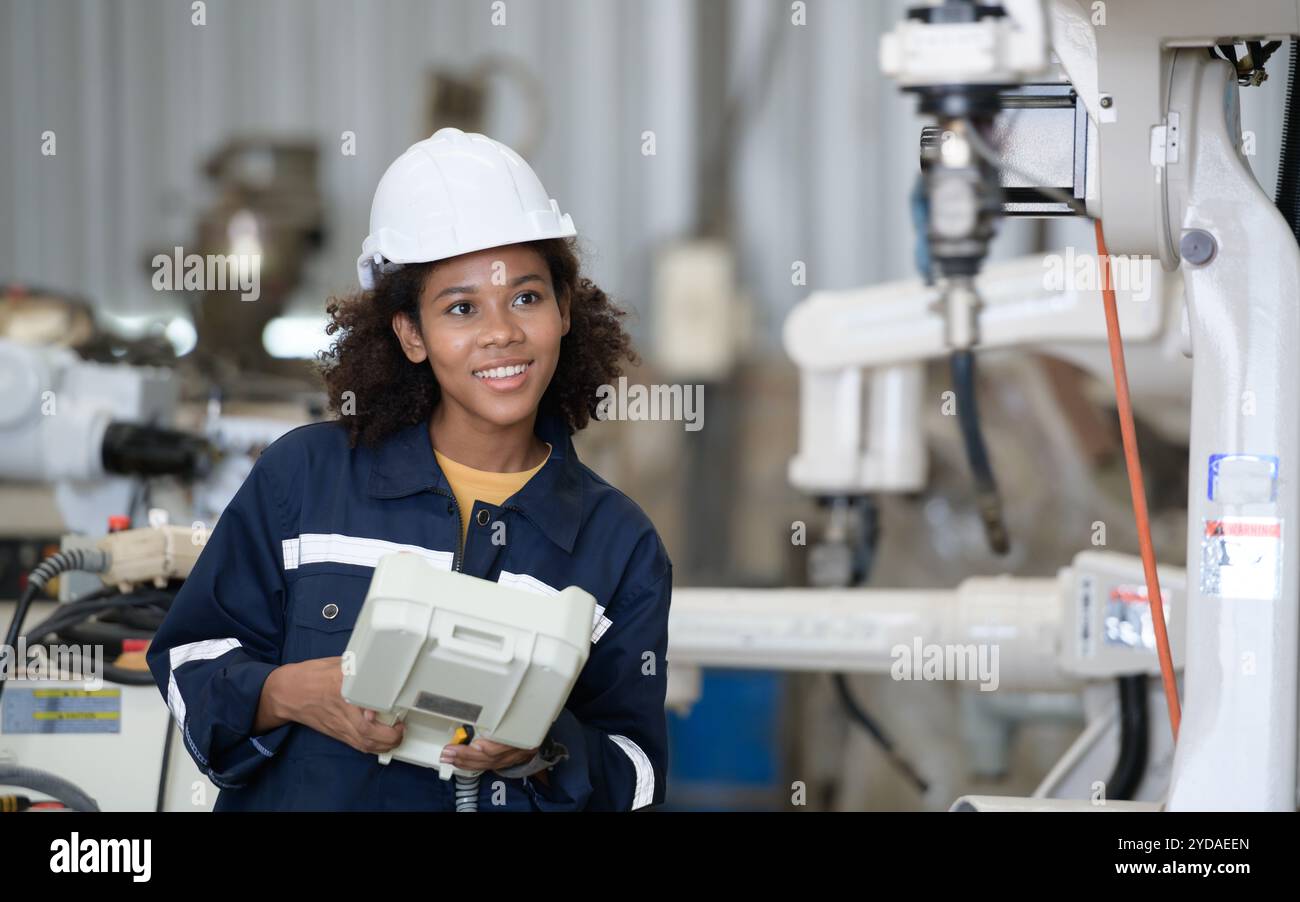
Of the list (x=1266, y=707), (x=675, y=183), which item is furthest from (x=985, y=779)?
(x=1266, y=707)

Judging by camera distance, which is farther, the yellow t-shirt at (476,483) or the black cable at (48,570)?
the black cable at (48,570)

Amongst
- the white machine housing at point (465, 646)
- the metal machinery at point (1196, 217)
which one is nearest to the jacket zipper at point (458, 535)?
the white machine housing at point (465, 646)

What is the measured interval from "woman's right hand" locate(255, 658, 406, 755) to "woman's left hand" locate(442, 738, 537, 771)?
6 centimetres

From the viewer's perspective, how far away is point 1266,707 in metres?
1.39

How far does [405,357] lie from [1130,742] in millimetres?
1337

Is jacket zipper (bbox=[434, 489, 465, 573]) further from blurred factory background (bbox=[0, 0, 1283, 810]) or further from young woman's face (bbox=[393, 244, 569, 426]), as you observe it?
blurred factory background (bbox=[0, 0, 1283, 810])

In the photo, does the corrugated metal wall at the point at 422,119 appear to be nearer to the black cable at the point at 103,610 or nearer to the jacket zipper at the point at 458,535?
the black cable at the point at 103,610

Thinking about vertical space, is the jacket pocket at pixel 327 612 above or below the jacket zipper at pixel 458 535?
below

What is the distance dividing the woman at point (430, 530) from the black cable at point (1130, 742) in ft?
3.18

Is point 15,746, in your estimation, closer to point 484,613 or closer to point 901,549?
point 484,613

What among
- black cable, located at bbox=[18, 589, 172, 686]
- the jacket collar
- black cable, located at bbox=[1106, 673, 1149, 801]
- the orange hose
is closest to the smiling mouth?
the jacket collar

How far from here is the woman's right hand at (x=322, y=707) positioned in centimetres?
132

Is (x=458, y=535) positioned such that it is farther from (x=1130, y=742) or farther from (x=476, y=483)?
(x=1130, y=742)
